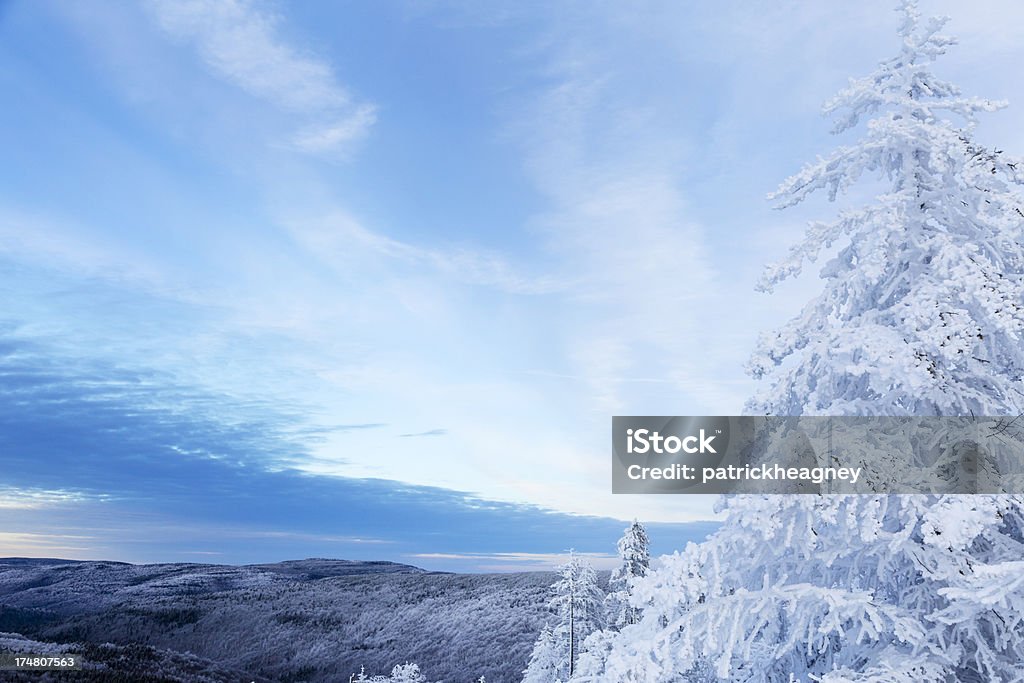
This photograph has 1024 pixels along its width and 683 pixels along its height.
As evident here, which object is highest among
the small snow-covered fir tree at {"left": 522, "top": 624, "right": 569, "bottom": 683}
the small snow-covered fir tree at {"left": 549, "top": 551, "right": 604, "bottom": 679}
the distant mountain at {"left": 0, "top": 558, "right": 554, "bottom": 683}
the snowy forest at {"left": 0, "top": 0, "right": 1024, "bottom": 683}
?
the snowy forest at {"left": 0, "top": 0, "right": 1024, "bottom": 683}

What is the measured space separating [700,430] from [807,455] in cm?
150

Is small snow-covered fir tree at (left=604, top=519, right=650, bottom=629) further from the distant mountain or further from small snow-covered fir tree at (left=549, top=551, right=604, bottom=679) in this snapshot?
the distant mountain

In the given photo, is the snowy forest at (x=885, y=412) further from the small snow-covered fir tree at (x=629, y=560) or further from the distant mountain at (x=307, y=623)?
the distant mountain at (x=307, y=623)

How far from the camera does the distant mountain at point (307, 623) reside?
58.2 meters

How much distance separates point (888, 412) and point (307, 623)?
246 ft

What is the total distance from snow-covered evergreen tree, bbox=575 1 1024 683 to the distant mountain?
137 ft

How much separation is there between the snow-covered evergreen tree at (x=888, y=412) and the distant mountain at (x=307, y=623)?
137 feet

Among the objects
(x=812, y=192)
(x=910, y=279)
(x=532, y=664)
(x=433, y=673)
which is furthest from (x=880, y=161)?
(x=433, y=673)

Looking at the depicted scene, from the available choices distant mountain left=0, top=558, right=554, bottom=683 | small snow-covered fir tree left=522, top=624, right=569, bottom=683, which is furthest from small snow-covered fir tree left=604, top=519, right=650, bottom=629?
distant mountain left=0, top=558, right=554, bottom=683

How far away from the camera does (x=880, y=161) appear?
748 centimetres

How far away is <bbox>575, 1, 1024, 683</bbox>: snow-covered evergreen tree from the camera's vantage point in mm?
6078

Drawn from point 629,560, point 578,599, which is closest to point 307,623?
point 578,599

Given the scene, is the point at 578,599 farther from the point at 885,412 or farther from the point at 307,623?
the point at 307,623

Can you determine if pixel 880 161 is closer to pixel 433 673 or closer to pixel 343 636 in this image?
pixel 433 673
